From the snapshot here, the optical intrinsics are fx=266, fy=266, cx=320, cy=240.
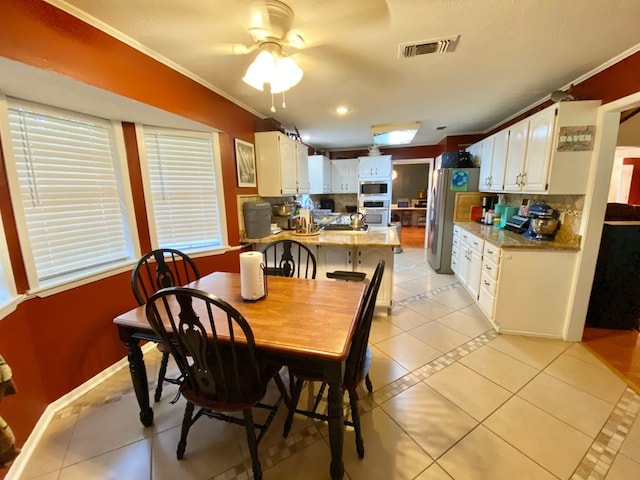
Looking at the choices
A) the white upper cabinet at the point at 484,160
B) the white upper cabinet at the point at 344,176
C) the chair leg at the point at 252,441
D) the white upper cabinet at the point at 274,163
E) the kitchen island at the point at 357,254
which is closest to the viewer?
the chair leg at the point at 252,441

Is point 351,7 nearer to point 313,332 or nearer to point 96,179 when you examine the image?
point 313,332

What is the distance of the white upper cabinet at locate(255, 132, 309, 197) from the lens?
3.27 meters

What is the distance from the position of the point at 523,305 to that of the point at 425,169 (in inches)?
305

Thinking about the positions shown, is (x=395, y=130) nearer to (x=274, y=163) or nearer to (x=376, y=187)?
(x=376, y=187)

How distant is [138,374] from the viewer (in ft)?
4.99

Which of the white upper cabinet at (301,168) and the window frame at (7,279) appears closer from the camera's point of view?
the window frame at (7,279)

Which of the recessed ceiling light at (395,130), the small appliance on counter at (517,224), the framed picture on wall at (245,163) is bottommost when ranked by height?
the small appliance on counter at (517,224)

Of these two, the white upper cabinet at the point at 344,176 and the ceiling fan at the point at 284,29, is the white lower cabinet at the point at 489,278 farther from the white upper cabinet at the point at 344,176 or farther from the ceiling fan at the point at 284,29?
the white upper cabinet at the point at 344,176

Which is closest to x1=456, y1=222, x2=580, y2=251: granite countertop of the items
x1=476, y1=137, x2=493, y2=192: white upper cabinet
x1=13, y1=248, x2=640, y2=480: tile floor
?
x1=476, y1=137, x2=493, y2=192: white upper cabinet

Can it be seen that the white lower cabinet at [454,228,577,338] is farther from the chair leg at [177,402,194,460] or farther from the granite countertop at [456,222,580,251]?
the chair leg at [177,402,194,460]

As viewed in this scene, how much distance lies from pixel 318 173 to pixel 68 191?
427cm

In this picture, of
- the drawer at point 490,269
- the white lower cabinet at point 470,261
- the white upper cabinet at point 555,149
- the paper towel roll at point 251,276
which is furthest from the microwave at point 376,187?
the paper towel roll at point 251,276

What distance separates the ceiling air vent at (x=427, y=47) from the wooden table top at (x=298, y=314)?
1665 millimetres

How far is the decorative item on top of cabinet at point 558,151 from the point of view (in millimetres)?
2152
